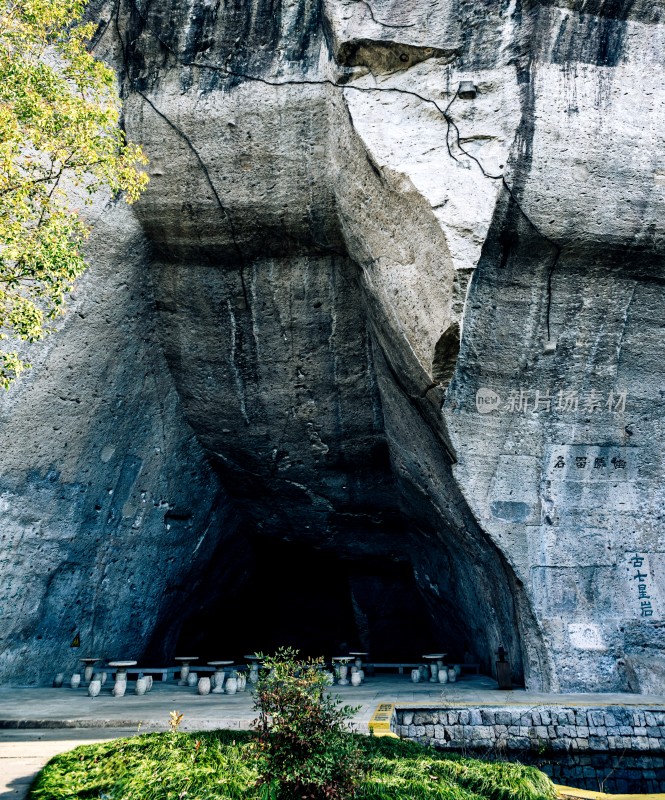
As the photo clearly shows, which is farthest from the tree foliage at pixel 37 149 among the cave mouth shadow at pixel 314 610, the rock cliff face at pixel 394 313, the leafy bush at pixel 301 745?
the cave mouth shadow at pixel 314 610

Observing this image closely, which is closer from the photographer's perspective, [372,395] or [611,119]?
[611,119]

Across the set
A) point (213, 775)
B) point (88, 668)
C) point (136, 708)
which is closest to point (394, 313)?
point (136, 708)

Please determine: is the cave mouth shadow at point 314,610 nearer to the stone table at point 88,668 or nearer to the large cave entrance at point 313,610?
the large cave entrance at point 313,610

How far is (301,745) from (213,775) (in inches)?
19.1

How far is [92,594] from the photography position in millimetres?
9711

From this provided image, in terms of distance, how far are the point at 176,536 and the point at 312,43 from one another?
7191 millimetres

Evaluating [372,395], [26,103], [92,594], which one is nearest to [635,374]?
[372,395]

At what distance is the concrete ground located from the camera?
5.32 meters

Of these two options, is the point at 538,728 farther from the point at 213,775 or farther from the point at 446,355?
the point at 213,775

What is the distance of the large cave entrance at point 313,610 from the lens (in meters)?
13.1

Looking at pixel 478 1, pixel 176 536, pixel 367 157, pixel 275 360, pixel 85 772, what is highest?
pixel 478 1

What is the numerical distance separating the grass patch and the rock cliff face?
3.31m

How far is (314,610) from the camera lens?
14.4 metres

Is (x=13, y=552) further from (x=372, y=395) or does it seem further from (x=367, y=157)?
(x=367, y=157)
